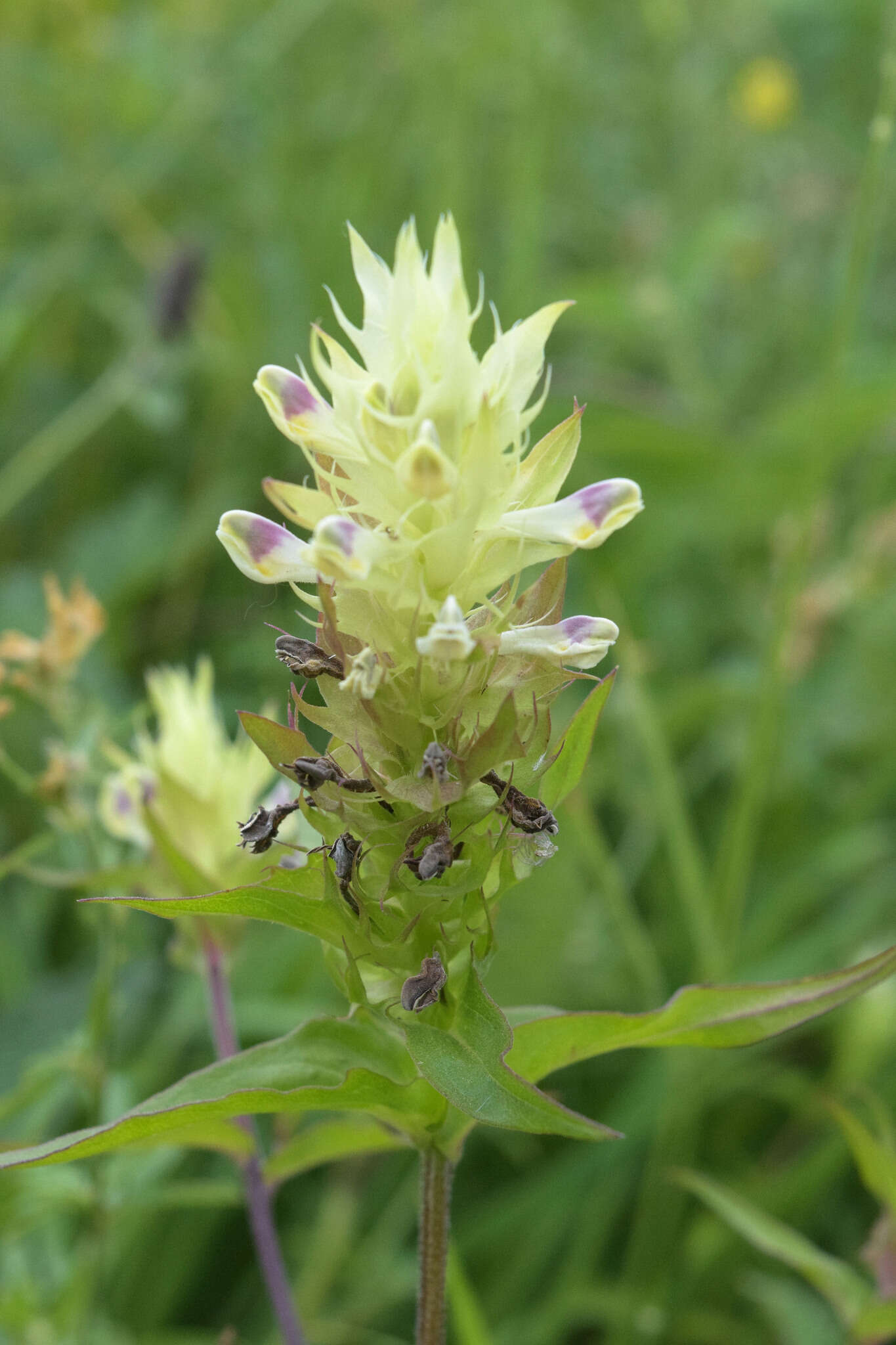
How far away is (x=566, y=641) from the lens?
74cm

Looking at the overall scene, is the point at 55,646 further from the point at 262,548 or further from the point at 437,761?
the point at 437,761

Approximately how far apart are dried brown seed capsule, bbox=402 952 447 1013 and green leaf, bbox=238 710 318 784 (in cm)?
14

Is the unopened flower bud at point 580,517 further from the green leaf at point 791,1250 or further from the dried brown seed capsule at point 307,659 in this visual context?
the green leaf at point 791,1250

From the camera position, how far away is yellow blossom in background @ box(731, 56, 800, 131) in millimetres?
4426

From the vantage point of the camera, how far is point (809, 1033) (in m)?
2.12

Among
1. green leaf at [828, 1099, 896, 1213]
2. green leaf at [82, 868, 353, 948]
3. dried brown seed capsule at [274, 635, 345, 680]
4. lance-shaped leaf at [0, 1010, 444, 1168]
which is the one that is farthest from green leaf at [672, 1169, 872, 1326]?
dried brown seed capsule at [274, 635, 345, 680]

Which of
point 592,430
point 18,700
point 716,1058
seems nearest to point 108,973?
point 716,1058

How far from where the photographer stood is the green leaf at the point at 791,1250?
1.09 meters

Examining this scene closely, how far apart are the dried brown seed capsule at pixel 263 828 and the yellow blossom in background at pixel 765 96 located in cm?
442

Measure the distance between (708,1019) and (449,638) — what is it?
1.01ft

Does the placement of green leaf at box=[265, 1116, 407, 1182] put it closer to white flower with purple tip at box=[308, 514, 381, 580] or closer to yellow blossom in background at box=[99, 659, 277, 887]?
yellow blossom in background at box=[99, 659, 277, 887]

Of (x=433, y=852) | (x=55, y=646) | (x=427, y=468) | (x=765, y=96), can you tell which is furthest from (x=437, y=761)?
(x=765, y=96)

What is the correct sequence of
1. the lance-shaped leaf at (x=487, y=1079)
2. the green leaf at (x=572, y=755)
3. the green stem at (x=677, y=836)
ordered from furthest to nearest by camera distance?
the green stem at (x=677, y=836), the green leaf at (x=572, y=755), the lance-shaped leaf at (x=487, y=1079)

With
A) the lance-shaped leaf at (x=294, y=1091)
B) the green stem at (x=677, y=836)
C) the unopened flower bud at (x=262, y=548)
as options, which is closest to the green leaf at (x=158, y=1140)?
the lance-shaped leaf at (x=294, y=1091)
